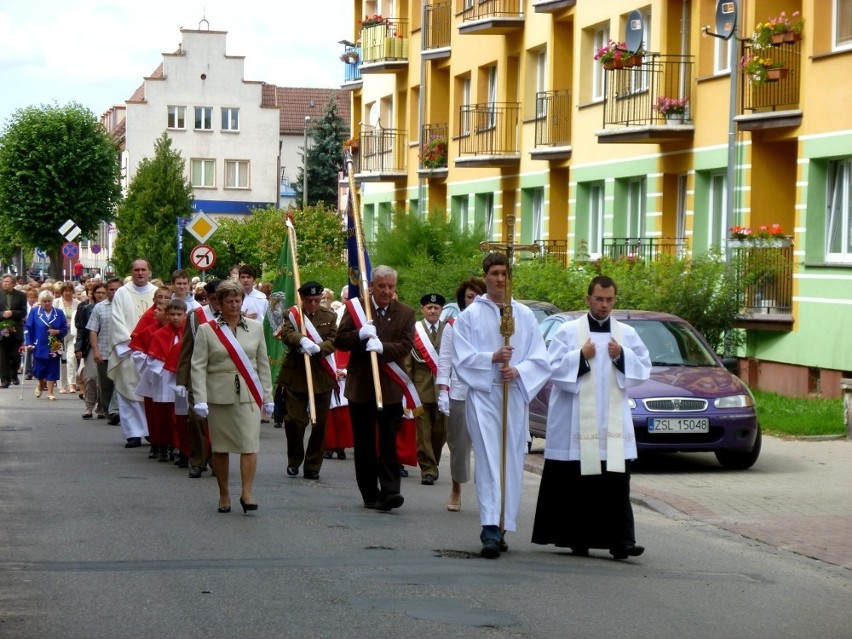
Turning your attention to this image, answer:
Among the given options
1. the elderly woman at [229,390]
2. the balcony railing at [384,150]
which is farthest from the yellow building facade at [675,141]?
the elderly woman at [229,390]

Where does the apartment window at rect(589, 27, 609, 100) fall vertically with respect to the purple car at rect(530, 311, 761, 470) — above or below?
above

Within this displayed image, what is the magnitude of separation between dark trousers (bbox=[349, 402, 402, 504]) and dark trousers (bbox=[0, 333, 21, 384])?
1842 cm

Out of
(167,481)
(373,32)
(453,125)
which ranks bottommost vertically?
(167,481)

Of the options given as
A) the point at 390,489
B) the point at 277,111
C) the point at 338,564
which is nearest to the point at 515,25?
the point at 390,489

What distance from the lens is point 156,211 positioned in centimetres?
7550

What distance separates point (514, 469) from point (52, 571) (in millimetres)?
3027

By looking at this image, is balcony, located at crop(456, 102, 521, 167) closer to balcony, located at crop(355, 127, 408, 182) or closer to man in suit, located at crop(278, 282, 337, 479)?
balcony, located at crop(355, 127, 408, 182)

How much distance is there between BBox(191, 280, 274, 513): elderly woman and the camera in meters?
12.1

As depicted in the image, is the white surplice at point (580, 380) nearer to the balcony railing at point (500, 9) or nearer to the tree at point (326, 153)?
the balcony railing at point (500, 9)

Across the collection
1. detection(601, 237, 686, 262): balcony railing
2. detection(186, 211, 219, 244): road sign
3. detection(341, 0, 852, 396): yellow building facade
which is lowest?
detection(601, 237, 686, 262): balcony railing

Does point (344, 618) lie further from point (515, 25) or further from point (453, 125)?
point (453, 125)

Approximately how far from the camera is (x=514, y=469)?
10.4 m

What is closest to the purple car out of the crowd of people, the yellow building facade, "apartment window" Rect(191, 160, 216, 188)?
the crowd of people

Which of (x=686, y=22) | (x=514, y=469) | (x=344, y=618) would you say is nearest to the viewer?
(x=344, y=618)
